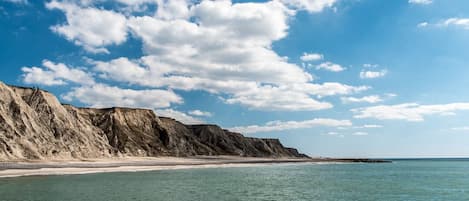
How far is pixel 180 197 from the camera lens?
1335 inches

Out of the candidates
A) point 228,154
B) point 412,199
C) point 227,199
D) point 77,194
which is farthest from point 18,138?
point 228,154

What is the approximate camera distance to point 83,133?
92375 millimetres

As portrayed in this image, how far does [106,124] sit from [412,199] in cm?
9160

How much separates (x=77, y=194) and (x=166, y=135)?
9896 cm

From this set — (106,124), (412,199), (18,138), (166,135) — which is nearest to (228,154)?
Result: (166,135)

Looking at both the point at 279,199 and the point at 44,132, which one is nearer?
the point at 279,199

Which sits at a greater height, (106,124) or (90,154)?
(106,124)

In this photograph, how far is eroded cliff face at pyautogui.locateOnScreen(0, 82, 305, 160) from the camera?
72688 mm

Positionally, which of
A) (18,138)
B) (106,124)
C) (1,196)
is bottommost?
(1,196)

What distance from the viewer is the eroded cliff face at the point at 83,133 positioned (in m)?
72.7

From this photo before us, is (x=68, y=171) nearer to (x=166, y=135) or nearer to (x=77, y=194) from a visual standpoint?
(x=77, y=194)

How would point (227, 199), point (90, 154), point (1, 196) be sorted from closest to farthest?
point (1, 196) < point (227, 199) < point (90, 154)

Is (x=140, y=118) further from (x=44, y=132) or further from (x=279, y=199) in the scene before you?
(x=279, y=199)

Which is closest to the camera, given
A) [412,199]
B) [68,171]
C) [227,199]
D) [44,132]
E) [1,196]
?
[1,196]
